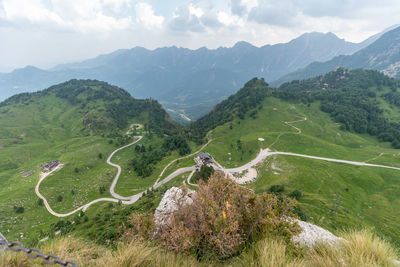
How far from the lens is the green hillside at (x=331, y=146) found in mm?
39094

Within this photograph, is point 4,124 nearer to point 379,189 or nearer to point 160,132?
point 160,132

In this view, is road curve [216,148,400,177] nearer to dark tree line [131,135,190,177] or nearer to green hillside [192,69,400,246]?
green hillside [192,69,400,246]

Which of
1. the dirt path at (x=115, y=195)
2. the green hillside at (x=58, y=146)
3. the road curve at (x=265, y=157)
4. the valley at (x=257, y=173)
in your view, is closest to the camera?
the valley at (x=257, y=173)

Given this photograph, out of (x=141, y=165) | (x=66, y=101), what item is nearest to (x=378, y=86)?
(x=141, y=165)

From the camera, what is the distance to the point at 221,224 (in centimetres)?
664

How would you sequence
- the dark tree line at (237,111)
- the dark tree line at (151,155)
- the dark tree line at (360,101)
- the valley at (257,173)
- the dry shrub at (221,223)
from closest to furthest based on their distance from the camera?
the dry shrub at (221,223), the valley at (257,173), the dark tree line at (151,155), the dark tree line at (360,101), the dark tree line at (237,111)

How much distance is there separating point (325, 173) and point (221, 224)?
64.0 meters

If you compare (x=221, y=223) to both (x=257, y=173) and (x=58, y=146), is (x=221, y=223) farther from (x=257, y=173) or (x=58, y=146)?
(x=58, y=146)

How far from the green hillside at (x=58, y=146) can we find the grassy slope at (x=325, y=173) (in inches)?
1981

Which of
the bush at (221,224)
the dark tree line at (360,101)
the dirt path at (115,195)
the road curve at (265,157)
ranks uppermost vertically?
the bush at (221,224)

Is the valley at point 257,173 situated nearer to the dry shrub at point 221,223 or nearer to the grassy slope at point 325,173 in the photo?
the grassy slope at point 325,173

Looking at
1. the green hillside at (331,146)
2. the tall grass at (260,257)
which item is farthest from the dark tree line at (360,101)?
the tall grass at (260,257)

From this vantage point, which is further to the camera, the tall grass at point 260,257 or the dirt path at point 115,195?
the dirt path at point 115,195

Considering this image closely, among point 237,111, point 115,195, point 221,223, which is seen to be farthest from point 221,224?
point 237,111
